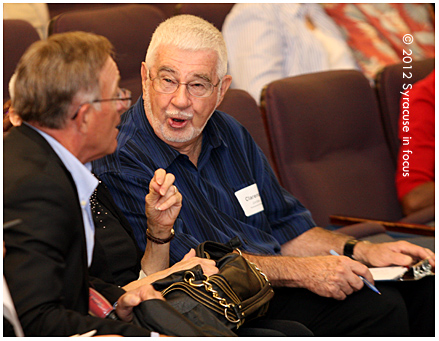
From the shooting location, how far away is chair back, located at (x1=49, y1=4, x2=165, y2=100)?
8.87 feet

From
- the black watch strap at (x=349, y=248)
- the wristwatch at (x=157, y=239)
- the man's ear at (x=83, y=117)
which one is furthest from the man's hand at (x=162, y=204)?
the black watch strap at (x=349, y=248)

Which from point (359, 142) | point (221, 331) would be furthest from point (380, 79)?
point (221, 331)

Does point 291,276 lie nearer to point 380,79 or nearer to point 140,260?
point 140,260

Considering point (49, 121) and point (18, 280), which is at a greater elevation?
point (49, 121)

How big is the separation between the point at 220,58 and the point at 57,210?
0.98 meters

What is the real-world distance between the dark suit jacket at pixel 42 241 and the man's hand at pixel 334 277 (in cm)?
80

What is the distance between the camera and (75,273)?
3.92 feet

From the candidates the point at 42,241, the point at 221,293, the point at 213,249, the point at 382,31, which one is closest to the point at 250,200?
the point at 213,249

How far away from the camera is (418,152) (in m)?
2.87

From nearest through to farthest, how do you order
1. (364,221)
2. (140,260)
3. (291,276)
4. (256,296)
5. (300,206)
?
1. (256,296)
2. (140,260)
3. (291,276)
4. (300,206)
5. (364,221)

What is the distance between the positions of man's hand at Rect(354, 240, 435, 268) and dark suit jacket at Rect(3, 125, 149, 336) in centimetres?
110

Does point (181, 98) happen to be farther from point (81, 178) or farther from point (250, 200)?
point (81, 178)

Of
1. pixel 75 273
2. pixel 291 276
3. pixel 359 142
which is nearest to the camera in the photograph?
pixel 75 273

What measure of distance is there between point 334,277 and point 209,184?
528mm
